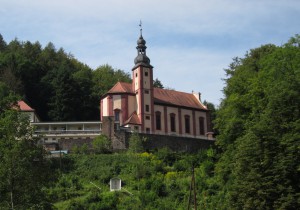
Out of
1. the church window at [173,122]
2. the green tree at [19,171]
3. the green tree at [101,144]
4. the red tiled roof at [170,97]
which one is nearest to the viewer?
the green tree at [19,171]

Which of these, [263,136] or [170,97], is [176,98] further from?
[263,136]

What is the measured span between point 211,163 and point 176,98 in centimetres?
1783

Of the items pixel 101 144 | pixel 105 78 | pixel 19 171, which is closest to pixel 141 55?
pixel 101 144

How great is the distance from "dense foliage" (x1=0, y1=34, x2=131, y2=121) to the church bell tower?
13.9 m

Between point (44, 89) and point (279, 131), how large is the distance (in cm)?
4822

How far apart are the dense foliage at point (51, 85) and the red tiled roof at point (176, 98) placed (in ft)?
42.1

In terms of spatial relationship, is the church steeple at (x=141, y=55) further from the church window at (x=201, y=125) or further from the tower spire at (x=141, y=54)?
the church window at (x=201, y=125)

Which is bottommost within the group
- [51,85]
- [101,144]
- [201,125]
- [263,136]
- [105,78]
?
[263,136]

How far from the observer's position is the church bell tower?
63.7 meters

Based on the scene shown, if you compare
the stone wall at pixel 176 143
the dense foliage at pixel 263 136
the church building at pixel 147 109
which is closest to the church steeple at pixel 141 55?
the church building at pixel 147 109

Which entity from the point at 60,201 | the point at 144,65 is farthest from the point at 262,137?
the point at 144,65

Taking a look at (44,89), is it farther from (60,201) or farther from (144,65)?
(60,201)

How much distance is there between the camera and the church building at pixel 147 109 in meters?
63.8

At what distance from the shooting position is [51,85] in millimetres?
79625
